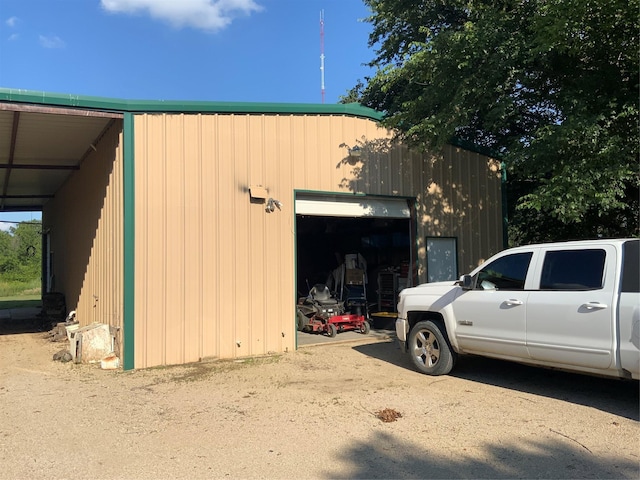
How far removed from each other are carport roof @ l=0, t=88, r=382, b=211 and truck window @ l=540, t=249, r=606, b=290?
557 centimetres

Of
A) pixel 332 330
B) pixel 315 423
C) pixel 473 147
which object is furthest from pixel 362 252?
pixel 315 423

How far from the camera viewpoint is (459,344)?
7.21 metres

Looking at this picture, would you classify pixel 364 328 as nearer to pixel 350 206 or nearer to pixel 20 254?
pixel 350 206

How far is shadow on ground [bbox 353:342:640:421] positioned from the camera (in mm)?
6004

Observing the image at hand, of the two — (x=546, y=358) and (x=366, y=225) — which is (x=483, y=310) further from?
(x=366, y=225)

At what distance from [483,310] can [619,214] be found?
20.9 ft

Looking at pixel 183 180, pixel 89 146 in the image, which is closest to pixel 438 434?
pixel 183 180

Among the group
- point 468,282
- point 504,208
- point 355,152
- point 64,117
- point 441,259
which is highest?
point 64,117

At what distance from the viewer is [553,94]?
9.68m

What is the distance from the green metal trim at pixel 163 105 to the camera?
7836mm

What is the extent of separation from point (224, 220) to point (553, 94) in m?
6.57

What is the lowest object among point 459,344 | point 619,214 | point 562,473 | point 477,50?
point 562,473

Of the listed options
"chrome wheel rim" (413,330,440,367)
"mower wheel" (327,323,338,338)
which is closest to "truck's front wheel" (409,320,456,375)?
"chrome wheel rim" (413,330,440,367)

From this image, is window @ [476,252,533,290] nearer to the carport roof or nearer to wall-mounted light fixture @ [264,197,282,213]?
wall-mounted light fixture @ [264,197,282,213]
